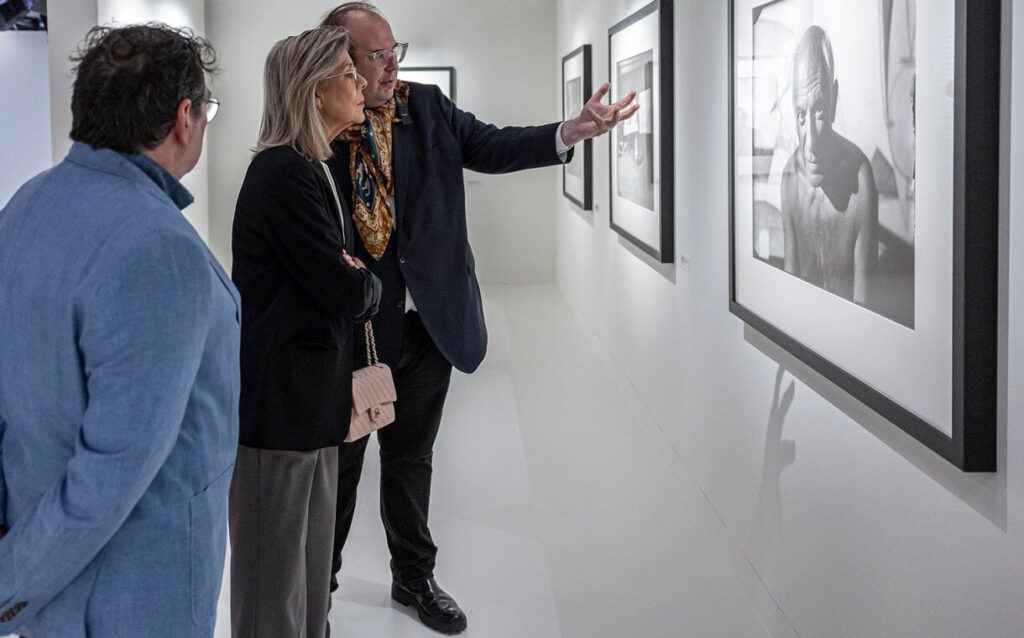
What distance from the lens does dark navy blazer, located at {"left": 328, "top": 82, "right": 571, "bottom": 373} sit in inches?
119

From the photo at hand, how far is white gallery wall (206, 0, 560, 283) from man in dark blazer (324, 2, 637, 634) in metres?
8.08

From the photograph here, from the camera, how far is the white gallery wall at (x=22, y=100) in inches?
250

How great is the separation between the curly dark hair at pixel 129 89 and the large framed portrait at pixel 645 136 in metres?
3.66

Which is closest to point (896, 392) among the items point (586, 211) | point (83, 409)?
point (83, 409)

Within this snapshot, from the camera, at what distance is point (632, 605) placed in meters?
3.45

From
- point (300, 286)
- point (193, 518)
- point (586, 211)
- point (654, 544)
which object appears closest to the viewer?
point (193, 518)

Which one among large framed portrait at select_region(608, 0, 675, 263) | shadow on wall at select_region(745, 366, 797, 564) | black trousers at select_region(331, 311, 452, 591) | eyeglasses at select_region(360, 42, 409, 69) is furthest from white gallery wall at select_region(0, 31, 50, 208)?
shadow on wall at select_region(745, 366, 797, 564)

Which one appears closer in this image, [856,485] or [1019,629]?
[1019,629]

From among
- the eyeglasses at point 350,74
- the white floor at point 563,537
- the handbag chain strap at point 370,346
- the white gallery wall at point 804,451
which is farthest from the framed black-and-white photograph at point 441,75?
the eyeglasses at point 350,74

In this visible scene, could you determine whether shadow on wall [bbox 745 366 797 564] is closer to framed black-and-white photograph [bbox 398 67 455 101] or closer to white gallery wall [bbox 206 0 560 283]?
white gallery wall [bbox 206 0 560 283]

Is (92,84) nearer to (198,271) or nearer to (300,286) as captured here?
(198,271)

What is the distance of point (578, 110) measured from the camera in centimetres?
871

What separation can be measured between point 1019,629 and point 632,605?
5.96ft

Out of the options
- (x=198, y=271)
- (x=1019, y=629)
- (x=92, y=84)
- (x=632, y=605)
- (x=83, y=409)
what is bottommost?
(x=632, y=605)
